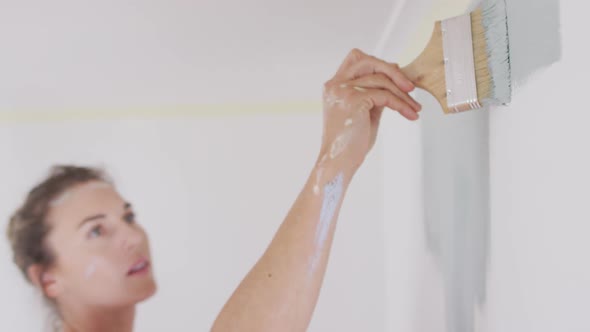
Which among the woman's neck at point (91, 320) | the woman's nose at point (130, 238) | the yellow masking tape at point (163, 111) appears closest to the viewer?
the woman's neck at point (91, 320)

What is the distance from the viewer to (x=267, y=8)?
1244 millimetres

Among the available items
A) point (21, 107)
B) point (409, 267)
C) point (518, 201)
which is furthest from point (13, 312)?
point (518, 201)

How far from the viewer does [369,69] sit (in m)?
0.86

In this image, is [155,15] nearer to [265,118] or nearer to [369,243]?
[265,118]

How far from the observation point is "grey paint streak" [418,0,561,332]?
0.61 meters

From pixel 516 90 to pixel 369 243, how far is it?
4.54ft

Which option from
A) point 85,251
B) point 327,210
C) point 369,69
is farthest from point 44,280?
point 369,69

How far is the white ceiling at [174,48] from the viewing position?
124 cm

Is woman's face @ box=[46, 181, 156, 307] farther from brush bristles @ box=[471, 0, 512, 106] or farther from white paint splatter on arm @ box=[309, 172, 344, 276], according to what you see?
brush bristles @ box=[471, 0, 512, 106]

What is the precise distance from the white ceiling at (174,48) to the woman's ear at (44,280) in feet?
1.95

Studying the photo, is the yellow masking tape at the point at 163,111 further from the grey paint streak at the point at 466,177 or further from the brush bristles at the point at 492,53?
the brush bristles at the point at 492,53

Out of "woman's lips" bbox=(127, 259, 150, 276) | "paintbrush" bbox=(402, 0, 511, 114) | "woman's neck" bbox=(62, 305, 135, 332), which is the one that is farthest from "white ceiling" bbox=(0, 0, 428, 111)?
"woman's neck" bbox=(62, 305, 135, 332)

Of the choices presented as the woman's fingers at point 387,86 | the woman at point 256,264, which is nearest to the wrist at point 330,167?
the woman at point 256,264

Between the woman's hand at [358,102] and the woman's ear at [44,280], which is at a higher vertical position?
the woman's hand at [358,102]
